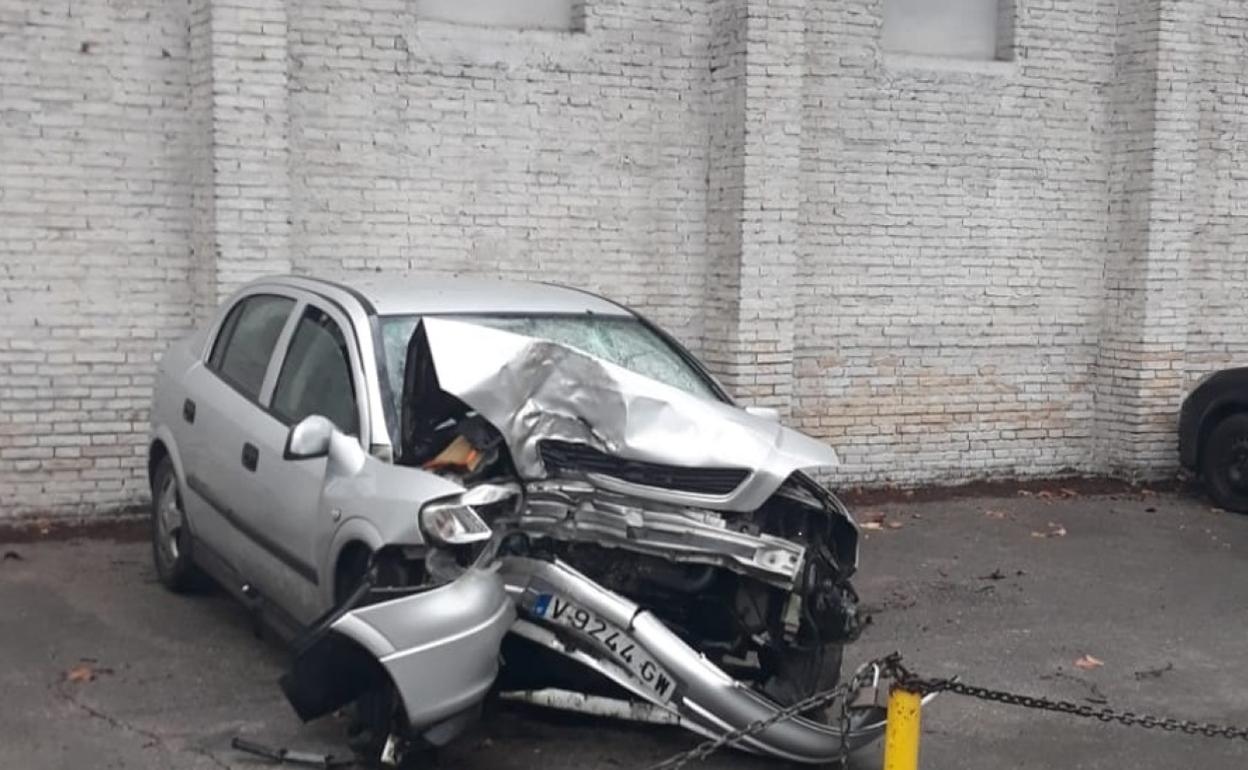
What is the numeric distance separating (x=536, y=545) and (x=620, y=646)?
0.50m

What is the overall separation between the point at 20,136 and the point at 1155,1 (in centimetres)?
868

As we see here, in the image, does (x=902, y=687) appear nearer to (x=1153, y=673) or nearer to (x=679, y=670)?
(x=679, y=670)

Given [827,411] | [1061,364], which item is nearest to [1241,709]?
[827,411]

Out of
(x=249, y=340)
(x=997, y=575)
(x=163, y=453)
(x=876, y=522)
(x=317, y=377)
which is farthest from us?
(x=876, y=522)

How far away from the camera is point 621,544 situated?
17.3 feet

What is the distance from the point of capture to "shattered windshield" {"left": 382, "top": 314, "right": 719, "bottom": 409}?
6.06 metres

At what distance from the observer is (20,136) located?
8.79 metres

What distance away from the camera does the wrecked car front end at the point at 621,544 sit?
16.8ft

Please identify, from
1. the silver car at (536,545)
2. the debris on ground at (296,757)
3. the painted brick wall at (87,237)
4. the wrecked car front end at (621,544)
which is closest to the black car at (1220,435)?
the silver car at (536,545)

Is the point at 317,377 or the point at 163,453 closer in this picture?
the point at 317,377

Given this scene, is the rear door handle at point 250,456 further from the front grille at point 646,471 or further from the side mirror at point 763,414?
the side mirror at point 763,414

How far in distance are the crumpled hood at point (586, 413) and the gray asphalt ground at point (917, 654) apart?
1.16m

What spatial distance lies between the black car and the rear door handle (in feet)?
25.6

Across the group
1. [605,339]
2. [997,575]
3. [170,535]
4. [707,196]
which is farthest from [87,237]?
[997,575]
